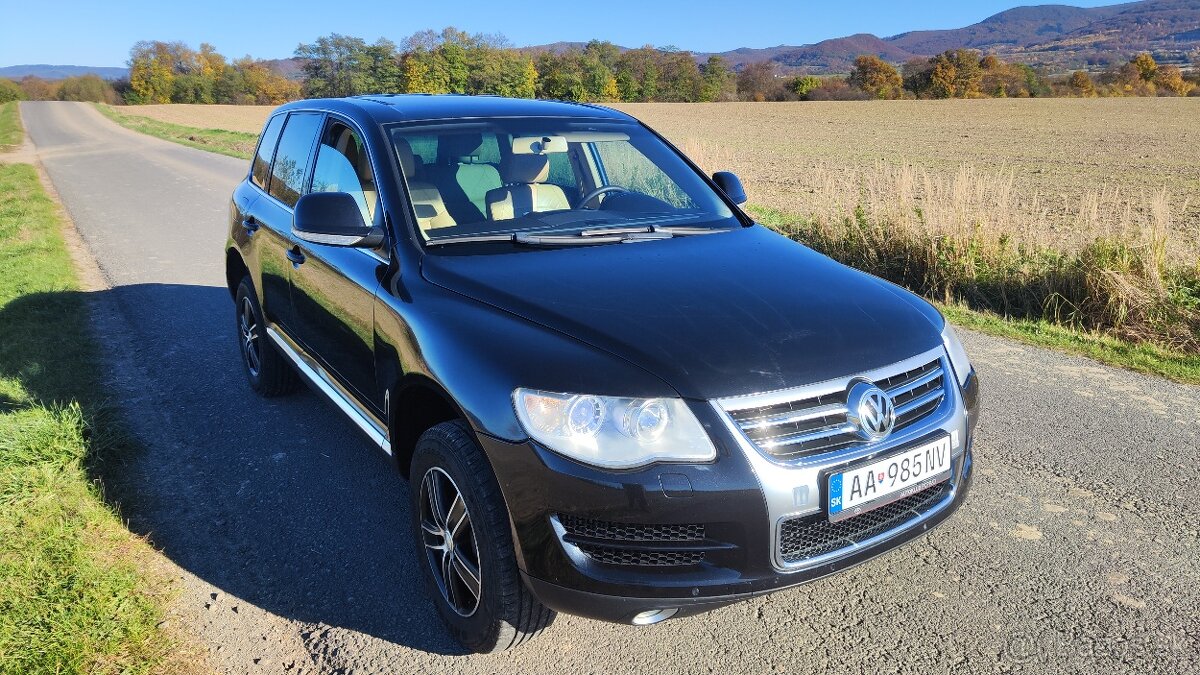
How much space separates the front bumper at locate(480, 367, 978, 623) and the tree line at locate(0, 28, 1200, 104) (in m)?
72.2

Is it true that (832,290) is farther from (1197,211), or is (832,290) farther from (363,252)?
(1197,211)

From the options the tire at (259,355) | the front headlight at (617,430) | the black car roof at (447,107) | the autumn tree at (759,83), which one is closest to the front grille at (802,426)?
the front headlight at (617,430)

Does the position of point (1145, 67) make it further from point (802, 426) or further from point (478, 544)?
point (478, 544)

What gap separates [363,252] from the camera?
340 cm

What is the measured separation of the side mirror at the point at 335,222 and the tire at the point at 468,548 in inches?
36.5

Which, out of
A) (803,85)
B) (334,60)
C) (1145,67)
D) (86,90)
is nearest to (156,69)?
(86,90)

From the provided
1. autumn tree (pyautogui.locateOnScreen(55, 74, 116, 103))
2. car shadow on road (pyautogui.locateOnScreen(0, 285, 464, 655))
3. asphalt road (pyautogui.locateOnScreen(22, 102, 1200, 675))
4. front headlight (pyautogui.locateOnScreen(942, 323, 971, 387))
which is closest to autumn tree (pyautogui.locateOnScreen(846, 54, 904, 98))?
asphalt road (pyautogui.locateOnScreen(22, 102, 1200, 675))

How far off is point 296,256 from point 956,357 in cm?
293

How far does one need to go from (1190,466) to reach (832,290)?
237cm

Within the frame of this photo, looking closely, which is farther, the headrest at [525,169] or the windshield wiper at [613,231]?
the headrest at [525,169]

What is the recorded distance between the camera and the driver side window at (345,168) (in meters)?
3.53

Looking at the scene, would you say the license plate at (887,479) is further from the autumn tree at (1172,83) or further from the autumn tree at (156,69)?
the autumn tree at (156,69)

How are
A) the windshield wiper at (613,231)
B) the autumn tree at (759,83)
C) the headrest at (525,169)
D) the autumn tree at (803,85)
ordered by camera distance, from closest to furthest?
1. the windshield wiper at (613,231)
2. the headrest at (525,169)
3. the autumn tree at (803,85)
4. the autumn tree at (759,83)

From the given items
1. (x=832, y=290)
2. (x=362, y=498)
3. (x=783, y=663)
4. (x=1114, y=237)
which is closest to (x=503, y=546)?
(x=783, y=663)
